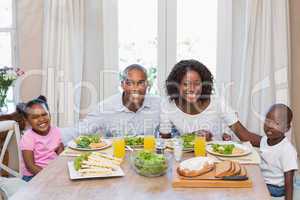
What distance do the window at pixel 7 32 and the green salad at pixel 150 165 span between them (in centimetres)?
225

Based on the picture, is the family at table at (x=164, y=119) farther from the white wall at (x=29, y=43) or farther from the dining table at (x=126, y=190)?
the white wall at (x=29, y=43)

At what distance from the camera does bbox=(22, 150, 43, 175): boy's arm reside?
2.47 metres

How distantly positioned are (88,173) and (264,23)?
7.02 feet

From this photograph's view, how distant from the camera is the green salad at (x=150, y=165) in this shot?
72.1 inches

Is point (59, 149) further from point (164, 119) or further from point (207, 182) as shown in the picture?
point (207, 182)

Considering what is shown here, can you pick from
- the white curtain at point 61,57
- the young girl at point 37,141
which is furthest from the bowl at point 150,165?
the white curtain at point 61,57

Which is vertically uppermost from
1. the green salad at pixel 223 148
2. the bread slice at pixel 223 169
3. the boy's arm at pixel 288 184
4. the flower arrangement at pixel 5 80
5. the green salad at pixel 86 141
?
the flower arrangement at pixel 5 80

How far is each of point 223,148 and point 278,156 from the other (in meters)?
0.36

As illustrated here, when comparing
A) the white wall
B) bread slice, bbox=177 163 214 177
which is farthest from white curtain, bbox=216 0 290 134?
bread slice, bbox=177 163 214 177

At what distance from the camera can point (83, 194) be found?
1656mm

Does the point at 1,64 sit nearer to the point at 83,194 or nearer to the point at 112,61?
the point at 112,61

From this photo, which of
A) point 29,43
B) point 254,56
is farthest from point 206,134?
point 29,43

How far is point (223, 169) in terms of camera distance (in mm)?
1808

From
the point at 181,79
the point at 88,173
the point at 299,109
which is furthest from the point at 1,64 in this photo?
the point at 299,109
